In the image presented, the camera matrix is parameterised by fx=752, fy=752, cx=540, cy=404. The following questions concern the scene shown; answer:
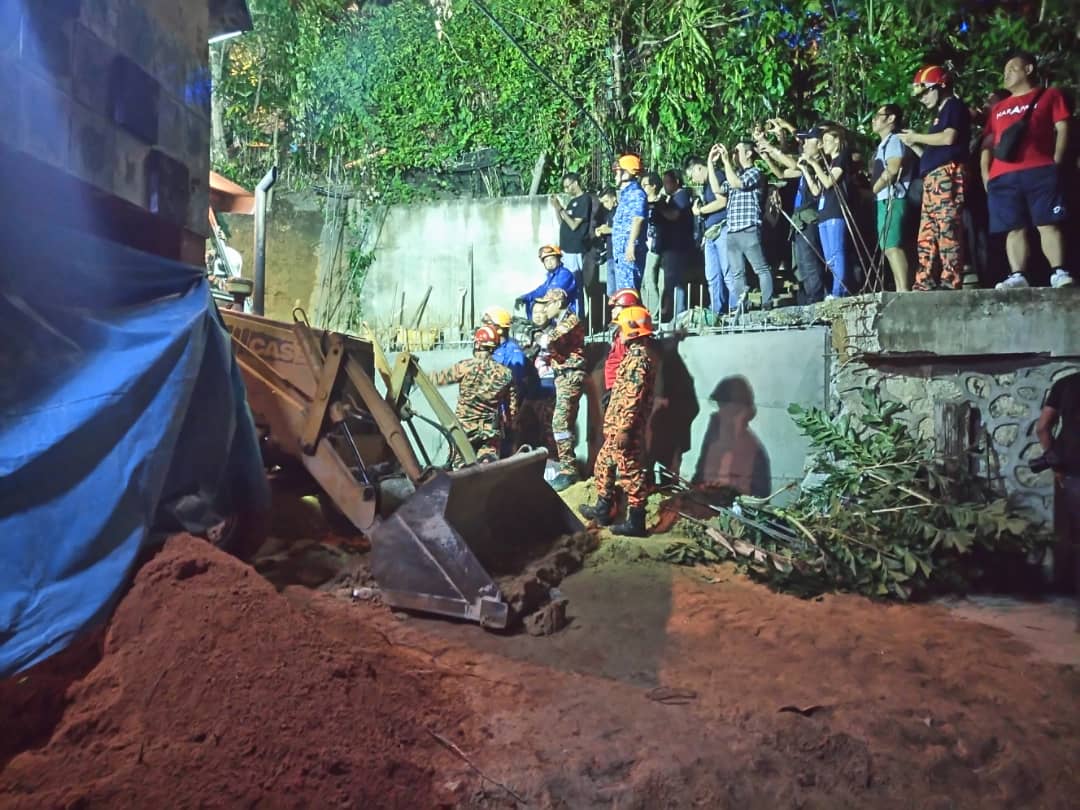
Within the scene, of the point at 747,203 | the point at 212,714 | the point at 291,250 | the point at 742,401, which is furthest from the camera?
the point at 291,250

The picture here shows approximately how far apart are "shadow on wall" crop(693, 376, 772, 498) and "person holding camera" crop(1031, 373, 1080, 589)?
2498 mm

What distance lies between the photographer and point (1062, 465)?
245 inches

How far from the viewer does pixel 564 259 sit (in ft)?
35.8

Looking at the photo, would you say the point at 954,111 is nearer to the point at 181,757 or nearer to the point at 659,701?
the point at 659,701

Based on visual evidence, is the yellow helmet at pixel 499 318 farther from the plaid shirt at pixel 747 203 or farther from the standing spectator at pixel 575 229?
the plaid shirt at pixel 747 203

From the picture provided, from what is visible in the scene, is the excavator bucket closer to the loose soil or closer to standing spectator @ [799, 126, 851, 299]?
the loose soil

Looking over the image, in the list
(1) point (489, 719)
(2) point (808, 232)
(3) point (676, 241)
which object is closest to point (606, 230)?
(3) point (676, 241)

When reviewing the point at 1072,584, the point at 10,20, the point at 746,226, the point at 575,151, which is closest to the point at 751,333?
the point at 746,226

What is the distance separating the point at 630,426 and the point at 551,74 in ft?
26.6

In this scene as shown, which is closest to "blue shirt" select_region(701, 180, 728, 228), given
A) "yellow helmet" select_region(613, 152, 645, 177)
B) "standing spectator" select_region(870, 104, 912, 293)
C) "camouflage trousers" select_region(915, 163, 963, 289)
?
"yellow helmet" select_region(613, 152, 645, 177)

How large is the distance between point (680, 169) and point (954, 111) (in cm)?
505

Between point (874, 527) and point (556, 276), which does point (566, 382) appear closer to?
point (556, 276)

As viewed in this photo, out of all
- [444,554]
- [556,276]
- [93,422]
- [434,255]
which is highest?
[434,255]

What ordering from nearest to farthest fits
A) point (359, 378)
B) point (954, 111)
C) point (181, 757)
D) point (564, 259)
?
point (181, 757), point (359, 378), point (954, 111), point (564, 259)
